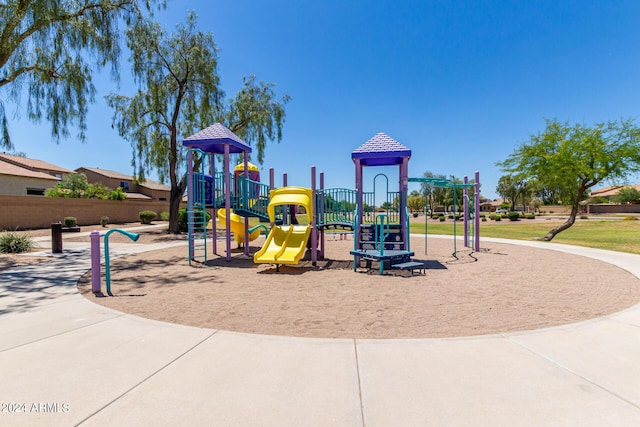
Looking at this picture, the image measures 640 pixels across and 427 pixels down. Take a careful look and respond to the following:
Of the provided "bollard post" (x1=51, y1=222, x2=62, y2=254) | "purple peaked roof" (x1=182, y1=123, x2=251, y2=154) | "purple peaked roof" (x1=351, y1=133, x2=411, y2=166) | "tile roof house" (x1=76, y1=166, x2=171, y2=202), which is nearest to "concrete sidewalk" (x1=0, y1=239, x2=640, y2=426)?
"purple peaked roof" (x1=351, y1=133, x2=411, y2=166)

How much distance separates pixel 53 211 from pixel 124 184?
2757cm

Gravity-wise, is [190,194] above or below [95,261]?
above

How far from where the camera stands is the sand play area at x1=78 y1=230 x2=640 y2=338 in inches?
161

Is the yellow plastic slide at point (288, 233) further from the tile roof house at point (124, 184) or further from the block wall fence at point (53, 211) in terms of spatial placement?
the tile roof house at point (124, 184)

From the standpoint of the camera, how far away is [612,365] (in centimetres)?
286

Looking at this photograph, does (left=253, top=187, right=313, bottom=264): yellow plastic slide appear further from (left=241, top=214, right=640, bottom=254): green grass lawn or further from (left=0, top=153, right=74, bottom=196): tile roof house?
(left=0, top=153, right=74, bottom=196): tile roof house

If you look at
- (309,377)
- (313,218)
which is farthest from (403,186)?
(309,377)

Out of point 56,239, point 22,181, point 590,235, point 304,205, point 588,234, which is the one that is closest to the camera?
point 304,205

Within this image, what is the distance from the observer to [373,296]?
558cm

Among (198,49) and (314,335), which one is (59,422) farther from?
(198,49)

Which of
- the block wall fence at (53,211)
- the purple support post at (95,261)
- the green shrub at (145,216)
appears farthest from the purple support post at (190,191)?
the green shrub at (145,216)

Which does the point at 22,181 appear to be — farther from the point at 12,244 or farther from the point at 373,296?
the point at 373,296

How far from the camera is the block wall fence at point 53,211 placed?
19.7m

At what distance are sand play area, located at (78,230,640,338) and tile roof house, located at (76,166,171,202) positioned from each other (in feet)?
144
